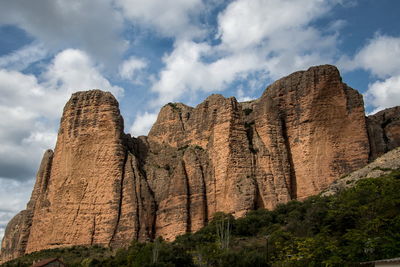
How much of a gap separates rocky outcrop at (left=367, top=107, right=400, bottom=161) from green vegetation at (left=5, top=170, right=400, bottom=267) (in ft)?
35.5

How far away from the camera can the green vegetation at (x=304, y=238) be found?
18688 mm

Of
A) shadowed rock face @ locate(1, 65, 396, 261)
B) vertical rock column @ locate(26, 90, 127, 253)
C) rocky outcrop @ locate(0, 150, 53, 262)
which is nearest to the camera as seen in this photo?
shadowed rock face @ locate(1, 65, 396, 261)

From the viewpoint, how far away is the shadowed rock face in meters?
46.7

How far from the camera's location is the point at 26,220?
55.1 m

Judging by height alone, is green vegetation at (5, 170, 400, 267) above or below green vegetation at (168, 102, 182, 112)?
below

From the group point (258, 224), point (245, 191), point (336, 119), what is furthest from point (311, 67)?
point (258, 224)

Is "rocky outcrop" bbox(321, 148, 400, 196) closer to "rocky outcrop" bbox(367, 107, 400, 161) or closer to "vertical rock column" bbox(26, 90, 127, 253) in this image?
"rocky outcrop" bbox(367, 107, 400, 161)

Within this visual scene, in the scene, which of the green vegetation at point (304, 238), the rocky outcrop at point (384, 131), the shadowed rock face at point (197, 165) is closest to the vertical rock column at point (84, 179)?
the shadowed rock face at point (197, 165)

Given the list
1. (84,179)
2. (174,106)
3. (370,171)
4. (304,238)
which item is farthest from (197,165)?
(304,238)

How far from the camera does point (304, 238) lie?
22688 mm

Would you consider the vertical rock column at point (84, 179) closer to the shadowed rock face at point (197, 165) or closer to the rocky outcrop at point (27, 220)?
the shadowed rock face at point (197, 165)

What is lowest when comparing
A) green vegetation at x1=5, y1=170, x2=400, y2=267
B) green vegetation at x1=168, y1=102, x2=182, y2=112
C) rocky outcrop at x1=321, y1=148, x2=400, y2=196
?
green vegetation at x1=5, y1=170, x2=400, y2=267

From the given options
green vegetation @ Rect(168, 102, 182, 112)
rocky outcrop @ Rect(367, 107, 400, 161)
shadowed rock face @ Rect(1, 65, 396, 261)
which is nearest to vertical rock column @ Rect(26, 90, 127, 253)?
shadowed rock face @ Rect(1, 65, 396, 261)

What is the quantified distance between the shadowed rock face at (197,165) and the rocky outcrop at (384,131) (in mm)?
1726
